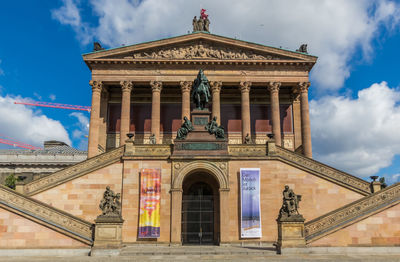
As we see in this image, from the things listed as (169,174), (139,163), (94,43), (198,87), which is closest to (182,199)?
(169,174)

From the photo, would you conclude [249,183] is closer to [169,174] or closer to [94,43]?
[169,174]

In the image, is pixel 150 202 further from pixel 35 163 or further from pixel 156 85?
pixel 35 163

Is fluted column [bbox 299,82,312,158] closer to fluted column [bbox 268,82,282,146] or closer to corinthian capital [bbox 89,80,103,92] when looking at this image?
fluted column [bbox 268,82,282,146]

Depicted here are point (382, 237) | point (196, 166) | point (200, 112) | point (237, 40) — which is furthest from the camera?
point (237, 40)

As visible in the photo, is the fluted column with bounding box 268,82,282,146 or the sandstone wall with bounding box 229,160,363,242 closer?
the sandstone wall with bounding box 229,160,363,242

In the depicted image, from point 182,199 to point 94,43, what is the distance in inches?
1102

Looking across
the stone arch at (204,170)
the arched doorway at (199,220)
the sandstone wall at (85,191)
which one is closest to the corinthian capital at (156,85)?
the sandstone wall at (85,191)

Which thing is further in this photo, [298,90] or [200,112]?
[298,90]

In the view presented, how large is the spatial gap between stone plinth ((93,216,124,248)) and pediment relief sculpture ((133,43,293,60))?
28327mm

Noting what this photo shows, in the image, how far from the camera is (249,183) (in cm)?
2439

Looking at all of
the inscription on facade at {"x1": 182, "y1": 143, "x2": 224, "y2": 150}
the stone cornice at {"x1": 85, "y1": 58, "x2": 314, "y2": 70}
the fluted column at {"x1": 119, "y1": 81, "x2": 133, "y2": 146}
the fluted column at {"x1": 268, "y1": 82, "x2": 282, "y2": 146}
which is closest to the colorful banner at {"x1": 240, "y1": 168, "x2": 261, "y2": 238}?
the inscription on facade at {"x1": 182, "y1": 143, "x2": 224, "y2": 150}

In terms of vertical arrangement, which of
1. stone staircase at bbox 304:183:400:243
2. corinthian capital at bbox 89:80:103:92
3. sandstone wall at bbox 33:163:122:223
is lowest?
stone staircase at bbox 304:183:400:243

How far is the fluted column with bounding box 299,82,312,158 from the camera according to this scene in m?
41.8

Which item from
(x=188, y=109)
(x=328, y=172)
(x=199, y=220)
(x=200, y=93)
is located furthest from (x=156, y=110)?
(x=328, y=172)
